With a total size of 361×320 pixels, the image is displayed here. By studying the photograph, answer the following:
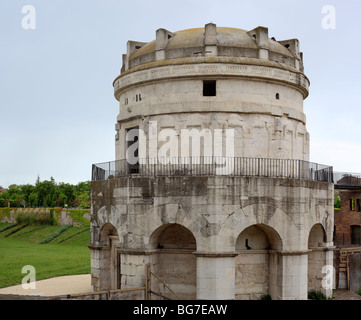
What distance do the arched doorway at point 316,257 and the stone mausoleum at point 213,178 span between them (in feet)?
0.16

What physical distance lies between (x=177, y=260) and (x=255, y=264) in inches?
132

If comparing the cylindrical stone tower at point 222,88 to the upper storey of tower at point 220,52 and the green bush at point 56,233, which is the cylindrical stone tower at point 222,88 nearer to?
the upper storey of tower at point 220,52

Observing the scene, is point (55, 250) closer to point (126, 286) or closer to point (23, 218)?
point (23, 218)

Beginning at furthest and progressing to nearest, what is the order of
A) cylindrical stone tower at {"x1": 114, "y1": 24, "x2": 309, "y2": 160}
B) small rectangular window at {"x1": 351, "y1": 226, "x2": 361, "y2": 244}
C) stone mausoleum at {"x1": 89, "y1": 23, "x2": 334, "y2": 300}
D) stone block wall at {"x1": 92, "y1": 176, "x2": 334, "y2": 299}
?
1. small rectangular window at {"x1": 351, "y1": 226, "x2": 361, "y2": 244}
2. cylindrical stone tower at {"x1": 114, "y1": 24, "x2": 309, "y2": 160}
3. stone mausoleum at {"x1": 89, "y1": 23, "x2": 334, "y2": 300}
4. stone block wall at {"x1": 92, "y1": 176, "x2": 334, "y2": 299}

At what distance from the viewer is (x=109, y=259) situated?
71.6 feet

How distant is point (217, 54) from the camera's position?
67.9ft

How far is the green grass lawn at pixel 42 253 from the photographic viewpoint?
31891 millimetres

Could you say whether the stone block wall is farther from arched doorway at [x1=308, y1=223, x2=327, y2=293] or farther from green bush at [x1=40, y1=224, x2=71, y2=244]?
green bush at [x1=40, y1=224, x2=71, y2=244]

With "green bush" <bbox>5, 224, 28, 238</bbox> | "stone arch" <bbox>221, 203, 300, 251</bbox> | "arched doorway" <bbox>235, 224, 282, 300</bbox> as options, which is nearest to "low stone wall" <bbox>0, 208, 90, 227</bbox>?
"green bush" <bbox>5, 224, 28, 238</bbox>

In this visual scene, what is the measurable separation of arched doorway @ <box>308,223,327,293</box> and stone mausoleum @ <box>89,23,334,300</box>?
0.16ft

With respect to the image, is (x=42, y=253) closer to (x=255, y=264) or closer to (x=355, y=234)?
(x=355, y=234)

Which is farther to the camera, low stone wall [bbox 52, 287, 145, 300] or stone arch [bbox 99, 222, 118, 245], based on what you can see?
stone arch [bbox 99, 222, 118, 245]

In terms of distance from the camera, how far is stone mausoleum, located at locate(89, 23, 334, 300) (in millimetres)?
18188

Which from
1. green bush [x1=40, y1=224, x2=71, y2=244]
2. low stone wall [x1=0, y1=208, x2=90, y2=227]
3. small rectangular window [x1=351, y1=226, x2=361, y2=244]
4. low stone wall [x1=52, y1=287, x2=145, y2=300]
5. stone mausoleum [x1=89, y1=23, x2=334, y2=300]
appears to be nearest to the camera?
low stone wall [x1=52, y1=287, x2=145, y2=300]
